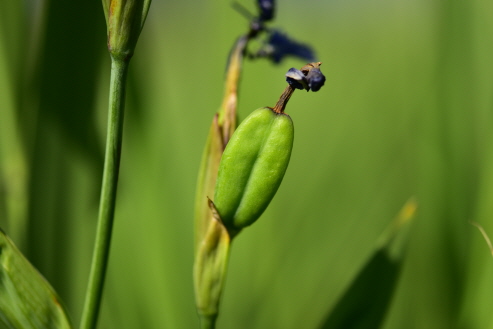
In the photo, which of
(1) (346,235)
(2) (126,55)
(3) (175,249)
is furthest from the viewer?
(1) (346,235)

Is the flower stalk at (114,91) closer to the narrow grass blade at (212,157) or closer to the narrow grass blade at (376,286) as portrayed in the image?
the narrow grass blade at (212,157)

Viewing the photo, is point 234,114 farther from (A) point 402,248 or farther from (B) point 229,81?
(A) point 402,248

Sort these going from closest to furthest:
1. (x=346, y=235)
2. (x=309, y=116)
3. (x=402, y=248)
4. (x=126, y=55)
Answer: (x=126, y=55), (x=402, y=248), (x=346, y=235), (x=309, y=116)

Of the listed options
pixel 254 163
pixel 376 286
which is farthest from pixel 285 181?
pixel 254 163

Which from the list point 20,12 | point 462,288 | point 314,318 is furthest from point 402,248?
point 20,12

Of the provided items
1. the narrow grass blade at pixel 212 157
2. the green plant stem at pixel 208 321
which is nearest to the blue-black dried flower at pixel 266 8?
the narrow grass blade at pixel 212 157

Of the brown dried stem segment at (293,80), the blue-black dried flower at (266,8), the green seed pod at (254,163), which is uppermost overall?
the blue-black dried flower at (266,8)
